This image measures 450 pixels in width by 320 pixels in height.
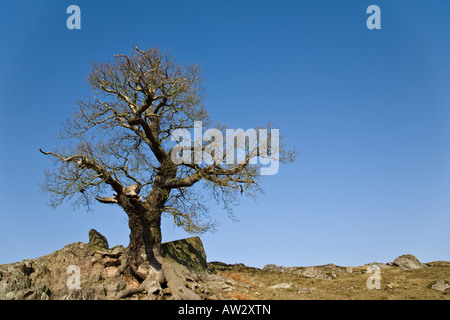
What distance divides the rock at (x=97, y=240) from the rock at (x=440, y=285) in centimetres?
2252

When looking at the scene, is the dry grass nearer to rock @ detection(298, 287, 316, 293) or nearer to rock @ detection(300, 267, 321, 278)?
rock @ detection(298, 287, 316, 293)

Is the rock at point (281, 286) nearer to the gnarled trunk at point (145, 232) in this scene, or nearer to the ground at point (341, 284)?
the ground at point (341, 284)

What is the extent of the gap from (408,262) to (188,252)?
61.2ft

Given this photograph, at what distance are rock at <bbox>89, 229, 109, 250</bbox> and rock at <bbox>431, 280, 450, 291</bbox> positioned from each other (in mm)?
22516

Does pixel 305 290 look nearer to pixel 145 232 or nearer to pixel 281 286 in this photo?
pixel 281 286

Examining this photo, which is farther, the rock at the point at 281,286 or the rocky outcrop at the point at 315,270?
the rocky outcrop at the point at 315,270

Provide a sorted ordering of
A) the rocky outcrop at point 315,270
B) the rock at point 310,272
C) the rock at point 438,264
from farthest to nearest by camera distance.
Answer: the rock at point 438,264 < the rock at point 310,272 < the rocky outcrop at point 315,270

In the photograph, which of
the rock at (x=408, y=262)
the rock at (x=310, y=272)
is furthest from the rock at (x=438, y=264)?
the rock at (x=310, y=272)

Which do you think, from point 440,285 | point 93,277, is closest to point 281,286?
point 440,285

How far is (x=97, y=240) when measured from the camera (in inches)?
1072

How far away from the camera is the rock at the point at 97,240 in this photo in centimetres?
2680
